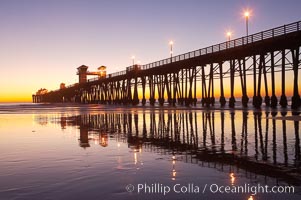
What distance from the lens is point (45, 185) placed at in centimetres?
584

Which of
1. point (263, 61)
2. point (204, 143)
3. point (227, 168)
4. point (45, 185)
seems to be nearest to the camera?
point (45, 185)

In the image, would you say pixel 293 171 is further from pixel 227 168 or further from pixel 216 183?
pixel 216 183

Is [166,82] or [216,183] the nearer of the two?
[216,183]

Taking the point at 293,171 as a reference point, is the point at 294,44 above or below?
above

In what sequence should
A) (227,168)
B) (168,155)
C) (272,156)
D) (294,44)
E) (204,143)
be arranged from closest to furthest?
(227,168)
(272,156)
(168,155)
(204,143)
(294,44)

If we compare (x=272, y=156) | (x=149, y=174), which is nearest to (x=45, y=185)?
(x=149, y=174)

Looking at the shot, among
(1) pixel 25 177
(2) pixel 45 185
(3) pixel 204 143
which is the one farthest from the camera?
(3) pixel 204 143

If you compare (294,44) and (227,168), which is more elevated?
(294,44)

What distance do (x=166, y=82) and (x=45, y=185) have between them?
A: 4594cm

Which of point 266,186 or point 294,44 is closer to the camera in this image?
point 266,186

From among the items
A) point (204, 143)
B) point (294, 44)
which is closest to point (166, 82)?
point (294, 44)

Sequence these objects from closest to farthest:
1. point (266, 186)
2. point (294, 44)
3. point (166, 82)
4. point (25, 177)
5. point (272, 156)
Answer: point (266, 186)
point (25, 177)
point (272, 156)
point (294, 44)
point (166, 82)

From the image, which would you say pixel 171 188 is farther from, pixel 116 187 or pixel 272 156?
pixel 272 156

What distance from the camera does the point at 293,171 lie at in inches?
254
